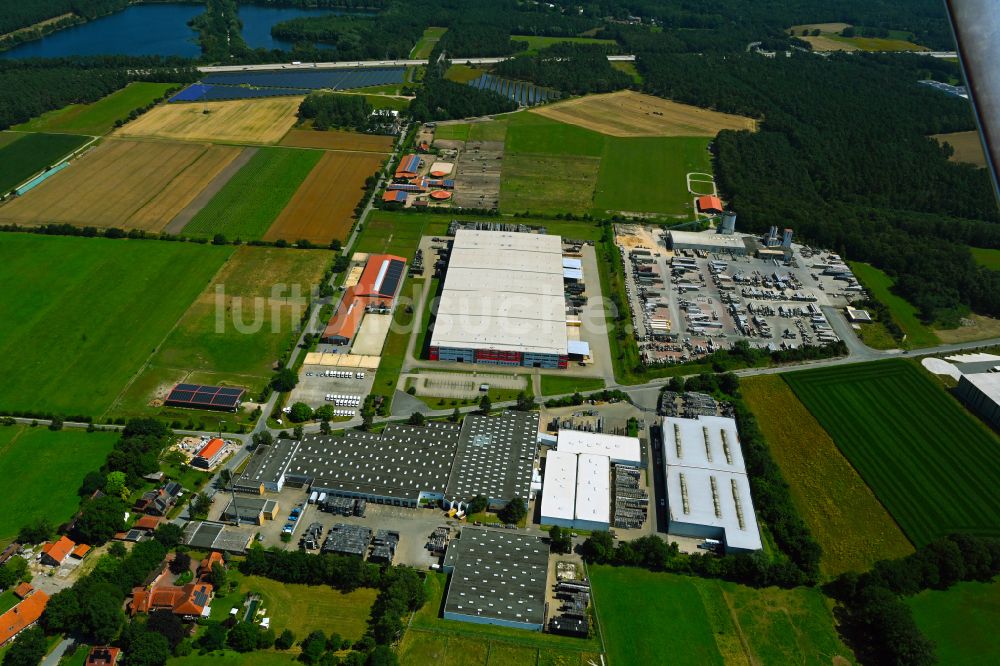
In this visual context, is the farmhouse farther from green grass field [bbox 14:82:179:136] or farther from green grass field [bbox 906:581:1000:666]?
green grass field [bbox 14:82:179:136]

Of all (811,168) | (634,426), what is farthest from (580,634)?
(811,168)

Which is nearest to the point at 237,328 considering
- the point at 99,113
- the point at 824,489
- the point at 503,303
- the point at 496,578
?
the point at 503,303

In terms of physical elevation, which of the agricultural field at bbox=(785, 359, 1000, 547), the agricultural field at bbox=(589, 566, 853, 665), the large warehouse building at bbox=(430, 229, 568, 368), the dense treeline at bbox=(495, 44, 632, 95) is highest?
the dense treeline at bbox=(495, 44, 632, 95)

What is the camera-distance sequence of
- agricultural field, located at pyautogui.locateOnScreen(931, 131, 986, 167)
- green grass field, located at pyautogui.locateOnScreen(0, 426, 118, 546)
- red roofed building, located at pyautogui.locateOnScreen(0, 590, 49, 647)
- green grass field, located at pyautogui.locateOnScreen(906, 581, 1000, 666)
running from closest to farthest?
1. red roofed building, located at pyautogui.locateOnScreen(0, 590, 49, 647)
2. green grass field, located at pyautogui.locateOnScreen(906, 581, 1000, 666)
3. green grass field, located at pyautogui.locateOnScreen(0, 426, 118, 546)
4. agricultural field, located at pyautogui.locateOnScreen(931, 131, 986, 167)

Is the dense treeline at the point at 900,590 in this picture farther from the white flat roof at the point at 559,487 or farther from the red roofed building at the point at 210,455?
the red roofed building at the point at 210,455

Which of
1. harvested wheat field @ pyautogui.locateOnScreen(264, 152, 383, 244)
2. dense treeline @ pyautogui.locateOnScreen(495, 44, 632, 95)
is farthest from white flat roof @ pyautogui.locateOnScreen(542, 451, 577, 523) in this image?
dense treeline @ pyautogui.locateOnScreen(495, 44, 632, 95)

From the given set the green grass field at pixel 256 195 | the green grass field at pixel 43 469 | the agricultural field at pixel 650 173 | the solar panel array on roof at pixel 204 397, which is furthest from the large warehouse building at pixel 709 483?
the green grass field at pixel 256 195
